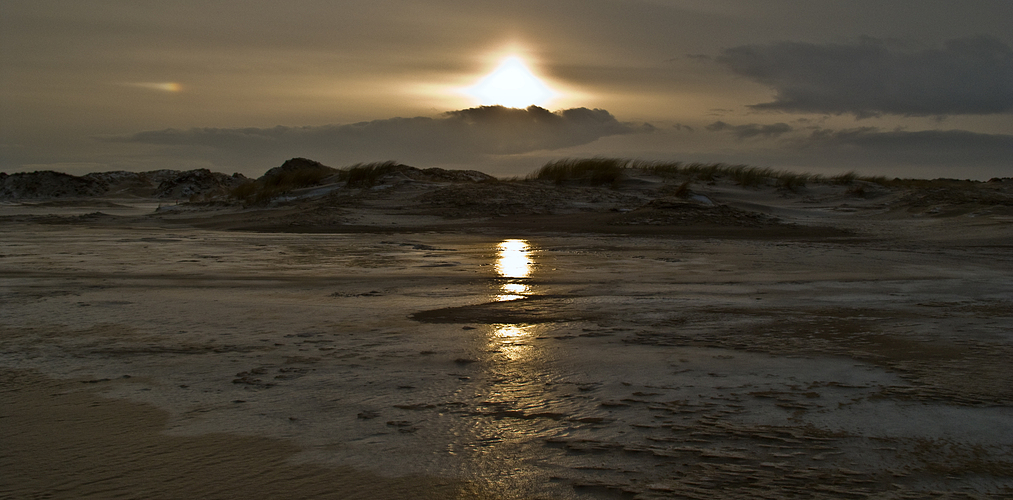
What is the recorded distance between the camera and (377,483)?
1.76 meters

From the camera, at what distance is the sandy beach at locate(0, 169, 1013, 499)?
71.0 inches

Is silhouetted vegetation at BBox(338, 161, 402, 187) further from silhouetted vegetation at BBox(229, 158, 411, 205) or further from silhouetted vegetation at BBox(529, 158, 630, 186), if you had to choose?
silhouetted vegetation at BBox(529, 158, 630, 186)

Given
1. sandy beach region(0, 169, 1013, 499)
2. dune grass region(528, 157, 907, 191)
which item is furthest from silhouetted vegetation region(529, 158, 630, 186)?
sandy beach region(0, 169, 1013, 499)

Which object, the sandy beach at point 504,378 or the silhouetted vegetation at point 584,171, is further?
the silhouetted vegetation at point 584,171

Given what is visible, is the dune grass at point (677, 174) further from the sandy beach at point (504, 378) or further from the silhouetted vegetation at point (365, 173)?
the sandy beach at point (504, 378)

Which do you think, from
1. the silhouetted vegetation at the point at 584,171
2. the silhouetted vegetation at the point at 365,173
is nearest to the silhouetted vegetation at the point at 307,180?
the silhouetted vegetation at the point at 365,173

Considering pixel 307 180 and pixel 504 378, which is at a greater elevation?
pixel 307 180

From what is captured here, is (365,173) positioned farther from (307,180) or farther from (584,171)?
(584,171)

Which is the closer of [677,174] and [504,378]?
[504,378]

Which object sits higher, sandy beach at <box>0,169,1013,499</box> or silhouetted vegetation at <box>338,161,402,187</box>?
silhouetted vegetation at <box>338,161,402,187</box>

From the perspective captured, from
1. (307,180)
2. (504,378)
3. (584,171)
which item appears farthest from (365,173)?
(504,378)

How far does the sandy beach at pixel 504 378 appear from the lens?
5.92 feet

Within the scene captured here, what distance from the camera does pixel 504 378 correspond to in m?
2.58

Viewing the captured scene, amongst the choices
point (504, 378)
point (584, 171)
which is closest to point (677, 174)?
point (584, 171)
